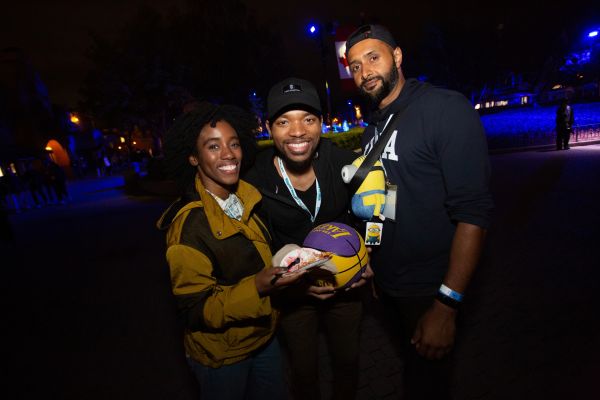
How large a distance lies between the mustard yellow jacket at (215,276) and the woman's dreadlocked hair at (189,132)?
326 mm

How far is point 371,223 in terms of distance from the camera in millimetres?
2301

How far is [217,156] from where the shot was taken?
229 cm

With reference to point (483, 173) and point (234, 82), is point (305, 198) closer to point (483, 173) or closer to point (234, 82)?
point (483, 173)

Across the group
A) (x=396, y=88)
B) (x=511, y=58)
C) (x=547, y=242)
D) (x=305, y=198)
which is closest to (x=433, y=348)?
(x=305, y=198)

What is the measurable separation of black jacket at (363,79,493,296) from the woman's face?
1.09 m

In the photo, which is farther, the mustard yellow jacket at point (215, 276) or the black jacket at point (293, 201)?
the black jacket at point (293, 201)

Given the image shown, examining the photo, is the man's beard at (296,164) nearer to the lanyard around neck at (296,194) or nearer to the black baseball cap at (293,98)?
the lanyard around neck at (296,194)

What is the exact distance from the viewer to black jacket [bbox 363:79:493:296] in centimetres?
195

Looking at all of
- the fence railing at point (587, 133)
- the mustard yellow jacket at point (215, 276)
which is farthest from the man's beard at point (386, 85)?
the fence railing at point (587, 133)

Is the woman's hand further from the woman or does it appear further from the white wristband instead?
the white wristband

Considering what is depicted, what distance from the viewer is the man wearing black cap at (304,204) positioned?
2631 mm

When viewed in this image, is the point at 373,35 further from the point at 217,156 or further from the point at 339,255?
the point at 339,255

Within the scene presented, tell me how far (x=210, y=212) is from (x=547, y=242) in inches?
262

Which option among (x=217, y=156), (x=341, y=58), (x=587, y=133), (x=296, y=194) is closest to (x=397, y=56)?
(x=296, y=194)
